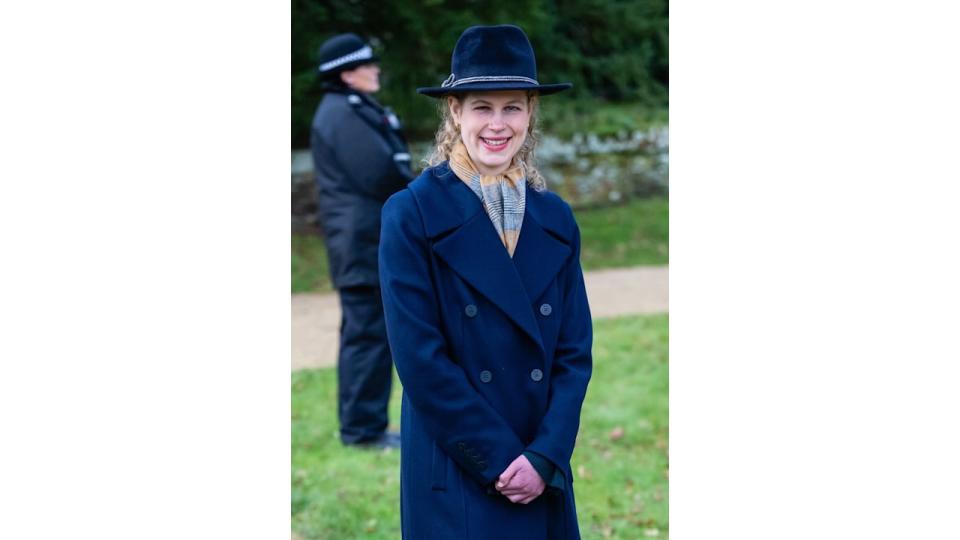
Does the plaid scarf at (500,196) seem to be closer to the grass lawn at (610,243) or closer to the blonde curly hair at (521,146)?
the blonde curly hair at (521,146)

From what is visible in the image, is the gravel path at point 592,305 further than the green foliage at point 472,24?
No

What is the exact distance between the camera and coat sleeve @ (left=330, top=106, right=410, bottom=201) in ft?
18.5

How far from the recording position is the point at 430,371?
2721 mm

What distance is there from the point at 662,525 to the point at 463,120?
254 centimetres

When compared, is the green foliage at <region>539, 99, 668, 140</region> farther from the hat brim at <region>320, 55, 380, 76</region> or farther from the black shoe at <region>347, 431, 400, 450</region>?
the black shoe at <region>347, 431, 400, 450</region>

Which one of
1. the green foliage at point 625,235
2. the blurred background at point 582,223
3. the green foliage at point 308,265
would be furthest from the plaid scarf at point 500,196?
the green foliage at point 625,235

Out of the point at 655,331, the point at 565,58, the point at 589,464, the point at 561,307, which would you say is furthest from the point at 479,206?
the point at 565,58

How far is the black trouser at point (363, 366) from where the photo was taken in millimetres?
5723

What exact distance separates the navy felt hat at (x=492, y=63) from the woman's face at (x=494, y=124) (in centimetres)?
4

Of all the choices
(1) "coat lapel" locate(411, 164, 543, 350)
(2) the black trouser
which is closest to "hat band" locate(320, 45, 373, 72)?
(2) the black trouser

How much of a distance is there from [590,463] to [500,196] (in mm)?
2886
